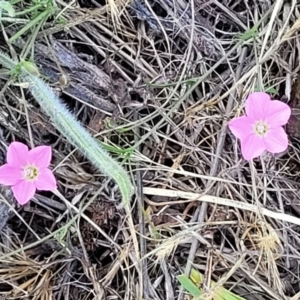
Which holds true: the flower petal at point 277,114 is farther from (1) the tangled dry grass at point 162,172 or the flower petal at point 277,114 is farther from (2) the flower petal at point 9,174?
(2) the flower petal at point 9,174

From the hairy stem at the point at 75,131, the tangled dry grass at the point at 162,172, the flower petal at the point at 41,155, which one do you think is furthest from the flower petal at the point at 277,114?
→ the flower petal at the point at 41,155

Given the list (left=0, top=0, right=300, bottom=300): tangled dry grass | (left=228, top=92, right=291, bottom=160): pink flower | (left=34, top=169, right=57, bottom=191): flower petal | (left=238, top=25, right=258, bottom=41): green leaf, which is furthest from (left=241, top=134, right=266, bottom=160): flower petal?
(left=34, top=169, right=57, bottom=191): flower petal

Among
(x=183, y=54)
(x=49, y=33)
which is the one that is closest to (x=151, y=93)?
(x=183, y=54)

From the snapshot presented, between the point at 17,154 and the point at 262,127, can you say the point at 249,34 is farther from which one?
the point at 17,154

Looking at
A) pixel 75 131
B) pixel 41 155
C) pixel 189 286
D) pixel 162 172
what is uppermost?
pixel 75 131

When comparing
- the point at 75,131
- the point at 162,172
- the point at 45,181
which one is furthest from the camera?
the point at 162,172

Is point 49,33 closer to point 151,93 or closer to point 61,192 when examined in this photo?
point 151,93

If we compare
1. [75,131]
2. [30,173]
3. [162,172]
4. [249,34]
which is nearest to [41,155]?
[30,173]

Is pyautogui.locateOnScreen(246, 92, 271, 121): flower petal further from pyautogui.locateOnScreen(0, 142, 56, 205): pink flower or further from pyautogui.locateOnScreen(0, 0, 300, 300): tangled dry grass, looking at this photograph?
pyautogui.locateOnScreen(0, 142, 56, 205): pink flower
